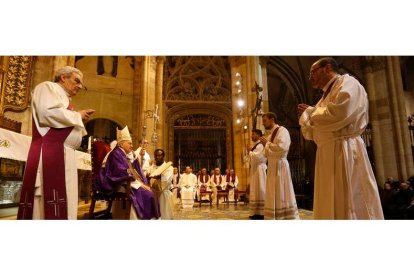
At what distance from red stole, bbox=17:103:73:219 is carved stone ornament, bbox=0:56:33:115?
4693 mm

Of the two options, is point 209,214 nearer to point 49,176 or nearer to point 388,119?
point 49,176

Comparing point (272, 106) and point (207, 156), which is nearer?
point (207, 156)

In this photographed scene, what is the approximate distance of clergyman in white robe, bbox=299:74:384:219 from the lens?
2.19 meters

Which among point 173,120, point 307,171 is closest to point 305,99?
point 307,171

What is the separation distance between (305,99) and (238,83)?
7882 mm

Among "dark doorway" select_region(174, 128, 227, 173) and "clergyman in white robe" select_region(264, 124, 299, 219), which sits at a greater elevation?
"dark doorway" select_region(174, 128, 227, 173)

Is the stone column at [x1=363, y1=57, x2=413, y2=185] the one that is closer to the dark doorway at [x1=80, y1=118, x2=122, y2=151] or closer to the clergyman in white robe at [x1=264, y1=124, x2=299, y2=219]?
the clergyman in white robe at [x1=264, y1=124, x2=299, y2=219]

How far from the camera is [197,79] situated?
17672 mm

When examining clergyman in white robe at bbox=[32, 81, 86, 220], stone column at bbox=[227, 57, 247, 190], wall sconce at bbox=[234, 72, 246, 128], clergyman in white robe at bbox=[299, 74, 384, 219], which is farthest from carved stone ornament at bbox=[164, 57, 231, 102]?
clergyman in white robe at bbox=[299, 74, 384, 219]

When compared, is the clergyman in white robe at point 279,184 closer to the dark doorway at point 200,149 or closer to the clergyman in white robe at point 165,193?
the clergyman in white robe at point 165,193

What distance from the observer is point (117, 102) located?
14.4 m

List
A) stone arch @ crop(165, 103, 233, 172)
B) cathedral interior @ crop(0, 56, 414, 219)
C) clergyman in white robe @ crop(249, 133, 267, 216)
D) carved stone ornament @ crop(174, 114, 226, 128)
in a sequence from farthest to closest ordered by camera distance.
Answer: carved stone ornament @ crop(174, 114, 226, 128)
stone arch @ crop(165, 103, 233, 172)
cathedral interior @ crop(0, 56, 414, 219)
clergyman in white robe @ crop(249, 133, 267, 216)

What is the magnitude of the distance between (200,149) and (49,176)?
47.2ft

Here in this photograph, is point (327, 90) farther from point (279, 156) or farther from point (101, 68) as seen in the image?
point (101, 68)
